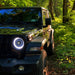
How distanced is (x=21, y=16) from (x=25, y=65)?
70.8 inches

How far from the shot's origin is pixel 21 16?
405 centimetres

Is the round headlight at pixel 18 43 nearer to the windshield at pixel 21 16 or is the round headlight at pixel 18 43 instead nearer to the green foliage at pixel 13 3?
the windshield at pixel 21 16

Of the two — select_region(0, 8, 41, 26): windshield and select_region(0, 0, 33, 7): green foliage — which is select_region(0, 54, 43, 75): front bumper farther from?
select_region(0, 0, 33, 7): green foliage

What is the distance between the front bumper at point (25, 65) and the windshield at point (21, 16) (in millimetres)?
1492

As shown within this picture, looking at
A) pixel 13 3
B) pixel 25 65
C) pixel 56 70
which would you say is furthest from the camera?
pixel 13 3

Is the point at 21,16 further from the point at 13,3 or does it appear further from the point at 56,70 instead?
the point at 13,3

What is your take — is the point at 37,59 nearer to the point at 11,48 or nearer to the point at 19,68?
the point at 19,68

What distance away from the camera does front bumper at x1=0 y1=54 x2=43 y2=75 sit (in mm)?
2660

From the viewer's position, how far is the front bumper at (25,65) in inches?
105

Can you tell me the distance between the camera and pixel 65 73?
4.23m

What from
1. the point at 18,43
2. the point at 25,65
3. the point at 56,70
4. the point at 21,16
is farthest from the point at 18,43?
the point at 56,70

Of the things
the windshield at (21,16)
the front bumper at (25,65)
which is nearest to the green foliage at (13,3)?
the windshield at (21,16)

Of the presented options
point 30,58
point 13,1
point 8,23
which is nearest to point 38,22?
point 8,23

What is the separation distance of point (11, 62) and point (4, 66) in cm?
15
